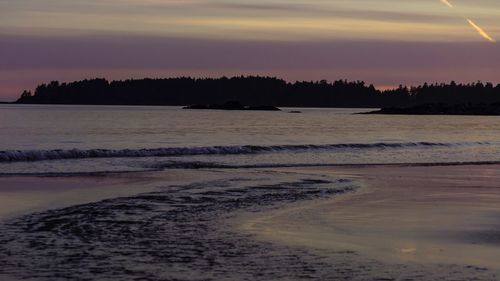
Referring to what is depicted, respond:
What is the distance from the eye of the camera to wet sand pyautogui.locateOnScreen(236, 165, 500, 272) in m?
12.1

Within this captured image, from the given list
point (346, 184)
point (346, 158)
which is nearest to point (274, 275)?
point (346, 184)

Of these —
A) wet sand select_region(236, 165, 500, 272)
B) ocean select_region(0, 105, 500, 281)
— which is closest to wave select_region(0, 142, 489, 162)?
ocean select_region(0, 105, 500, 281)

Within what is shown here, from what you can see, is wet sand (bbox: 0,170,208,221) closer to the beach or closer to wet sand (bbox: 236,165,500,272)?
the beach

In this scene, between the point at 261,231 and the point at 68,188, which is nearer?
the point at 261,231

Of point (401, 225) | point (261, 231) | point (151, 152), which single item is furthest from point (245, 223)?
point (151, 152)

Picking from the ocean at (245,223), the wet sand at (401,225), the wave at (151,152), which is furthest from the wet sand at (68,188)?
the wave at (151,152)

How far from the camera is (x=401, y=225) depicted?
15.0 m

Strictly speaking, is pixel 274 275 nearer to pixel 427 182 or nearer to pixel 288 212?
pixel 288 212

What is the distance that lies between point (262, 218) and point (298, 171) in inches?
563

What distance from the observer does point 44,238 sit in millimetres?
13055

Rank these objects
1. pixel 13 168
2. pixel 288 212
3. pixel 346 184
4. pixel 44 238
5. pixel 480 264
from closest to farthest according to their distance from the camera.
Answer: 1. pixel 480 264
2. pixel 44 238
3. pixel 288 212
4. pixel 346 184
5. pixel 13 168

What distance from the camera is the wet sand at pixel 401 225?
12133 mm

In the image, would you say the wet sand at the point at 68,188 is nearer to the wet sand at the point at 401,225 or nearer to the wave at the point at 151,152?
the wet sand at the point at 401,225

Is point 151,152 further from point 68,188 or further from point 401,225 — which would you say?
point 401,225
